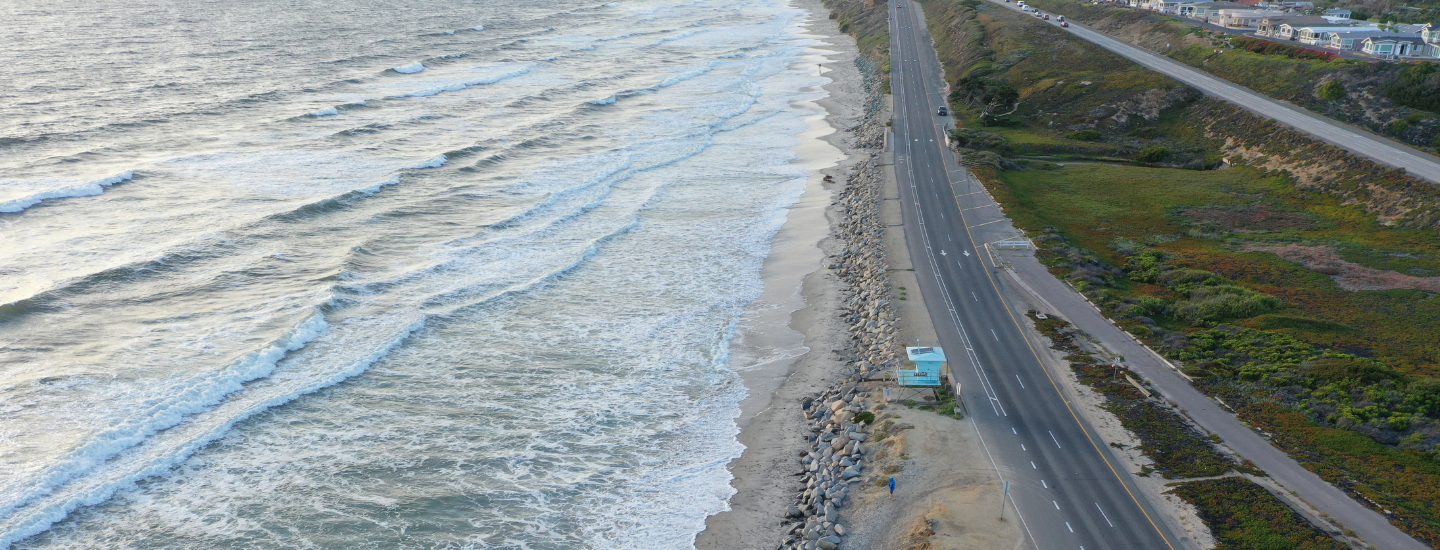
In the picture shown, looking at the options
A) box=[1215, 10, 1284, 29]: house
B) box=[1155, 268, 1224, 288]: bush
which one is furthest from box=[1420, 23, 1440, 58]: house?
box=[1155, 268, 1224, 288]: bush

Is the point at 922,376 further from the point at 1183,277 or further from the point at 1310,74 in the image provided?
the point at 1310,74

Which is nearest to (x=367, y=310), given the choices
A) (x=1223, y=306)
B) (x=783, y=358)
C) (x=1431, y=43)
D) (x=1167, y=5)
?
(x=783, y=358)

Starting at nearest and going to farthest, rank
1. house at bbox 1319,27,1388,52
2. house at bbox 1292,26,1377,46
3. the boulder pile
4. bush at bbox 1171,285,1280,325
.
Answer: the boulder pile, bush at bbox 1171,285,1280,325, house at bbox 1319,27,1388,52, house at bbox 1292,26,1377,46

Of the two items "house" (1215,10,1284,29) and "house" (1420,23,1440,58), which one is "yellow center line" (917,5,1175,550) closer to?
"house" (1420,23,1440,58)

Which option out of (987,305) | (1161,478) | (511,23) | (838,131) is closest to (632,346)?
(987,305)

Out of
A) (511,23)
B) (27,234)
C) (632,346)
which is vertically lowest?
(632,346)

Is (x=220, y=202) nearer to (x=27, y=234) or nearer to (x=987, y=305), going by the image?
(x=27, y=234)
